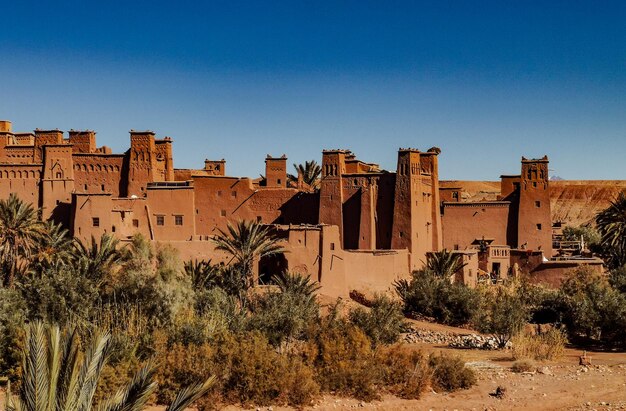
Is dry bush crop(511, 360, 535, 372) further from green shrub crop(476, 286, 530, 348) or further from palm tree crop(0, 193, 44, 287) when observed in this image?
palm tree crop(0, 193, 44, 287)

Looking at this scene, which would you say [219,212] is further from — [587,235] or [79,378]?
[587,235]

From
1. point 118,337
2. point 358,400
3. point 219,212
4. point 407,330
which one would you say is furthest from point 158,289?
point 219,212

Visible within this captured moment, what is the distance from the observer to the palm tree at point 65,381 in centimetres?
798

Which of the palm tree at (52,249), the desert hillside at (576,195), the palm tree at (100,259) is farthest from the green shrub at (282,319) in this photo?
the desert hillside at (576,195)

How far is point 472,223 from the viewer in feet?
134

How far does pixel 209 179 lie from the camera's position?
35.8 metres

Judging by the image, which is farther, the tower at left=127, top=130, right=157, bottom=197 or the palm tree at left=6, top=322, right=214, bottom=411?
the tower at left=127, top=130, right=157, bottom=197

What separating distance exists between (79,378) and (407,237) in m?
27.4

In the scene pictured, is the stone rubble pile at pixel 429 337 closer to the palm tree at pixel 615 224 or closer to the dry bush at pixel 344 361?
the dry bush at pixel 344 361

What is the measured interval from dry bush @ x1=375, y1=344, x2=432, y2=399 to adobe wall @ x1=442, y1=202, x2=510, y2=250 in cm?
1987

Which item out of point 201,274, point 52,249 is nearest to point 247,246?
point 201,274

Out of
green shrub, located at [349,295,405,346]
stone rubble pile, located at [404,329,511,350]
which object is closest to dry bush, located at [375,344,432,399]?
green shrub, located at [349,295,405,346]

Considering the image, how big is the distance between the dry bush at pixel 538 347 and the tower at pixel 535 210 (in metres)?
16.7

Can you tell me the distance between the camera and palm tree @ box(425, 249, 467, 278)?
3397 centimetres
